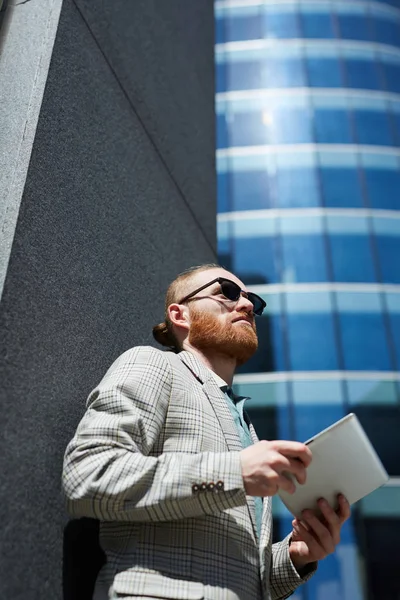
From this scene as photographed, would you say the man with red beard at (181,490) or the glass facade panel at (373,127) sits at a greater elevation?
the glass facade panel at (373,127)

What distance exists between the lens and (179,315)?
275 cm

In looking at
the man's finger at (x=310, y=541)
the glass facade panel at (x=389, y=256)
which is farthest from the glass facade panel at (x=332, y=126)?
the man's finger at (x=310, y=541)

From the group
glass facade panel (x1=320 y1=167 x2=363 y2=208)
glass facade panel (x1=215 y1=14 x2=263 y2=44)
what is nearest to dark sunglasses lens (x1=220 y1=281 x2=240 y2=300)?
glass facade panel (x1=320 y1=167 x2=363 y2=208)

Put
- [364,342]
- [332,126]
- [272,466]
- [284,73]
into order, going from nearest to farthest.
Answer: [272,466] < [364,342] < [332,126] < [284,73]

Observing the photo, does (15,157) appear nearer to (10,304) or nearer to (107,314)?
(10,304)

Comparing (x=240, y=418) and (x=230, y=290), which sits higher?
(x=230, y=290)

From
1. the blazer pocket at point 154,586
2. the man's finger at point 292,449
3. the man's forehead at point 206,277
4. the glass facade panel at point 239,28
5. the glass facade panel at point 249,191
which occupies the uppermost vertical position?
the glass facade panel at point 239,28

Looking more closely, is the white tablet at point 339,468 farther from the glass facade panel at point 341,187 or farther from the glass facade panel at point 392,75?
the glass facade panel at point 392,75

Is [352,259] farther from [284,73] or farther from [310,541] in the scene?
[310,541]

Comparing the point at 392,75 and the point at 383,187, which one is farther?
the point at 392,75

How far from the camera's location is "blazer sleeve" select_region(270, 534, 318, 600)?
2133 millimetres

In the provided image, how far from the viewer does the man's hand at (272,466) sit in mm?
1481

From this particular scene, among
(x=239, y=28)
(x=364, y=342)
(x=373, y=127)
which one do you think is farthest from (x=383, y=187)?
(x=239, y=28)

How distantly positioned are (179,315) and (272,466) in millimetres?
1345
